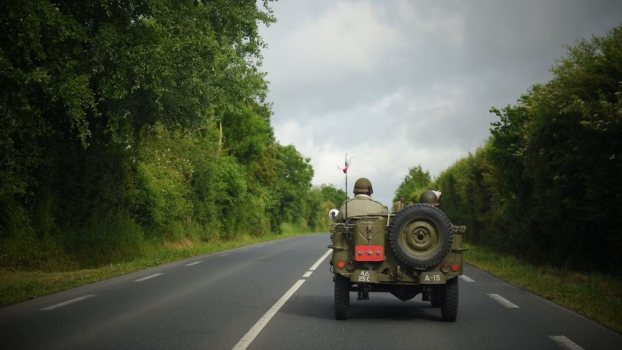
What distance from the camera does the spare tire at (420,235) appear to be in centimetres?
789

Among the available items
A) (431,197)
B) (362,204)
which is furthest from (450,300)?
(362,204)

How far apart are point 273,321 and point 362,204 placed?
85.8 inches

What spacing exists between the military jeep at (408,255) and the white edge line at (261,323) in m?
1.03

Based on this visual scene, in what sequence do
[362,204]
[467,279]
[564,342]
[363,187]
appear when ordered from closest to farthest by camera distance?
[564,342], [362,204], [363,187], [467,279]

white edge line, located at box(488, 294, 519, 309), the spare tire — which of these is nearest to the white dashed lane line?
the spare tire

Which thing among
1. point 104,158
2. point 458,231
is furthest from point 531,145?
point 104,158

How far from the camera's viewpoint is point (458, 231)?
8156 millimetres

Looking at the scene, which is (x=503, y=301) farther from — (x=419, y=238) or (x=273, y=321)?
(x=273, y=321)

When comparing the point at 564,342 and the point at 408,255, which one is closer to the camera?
the point at 564,342

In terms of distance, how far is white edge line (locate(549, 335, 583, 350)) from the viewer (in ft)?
21.0

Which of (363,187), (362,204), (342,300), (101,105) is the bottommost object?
(342,300)

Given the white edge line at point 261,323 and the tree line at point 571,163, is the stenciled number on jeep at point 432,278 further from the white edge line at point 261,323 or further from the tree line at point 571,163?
the tree line at point 571,163

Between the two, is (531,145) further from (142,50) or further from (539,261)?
(142,50)

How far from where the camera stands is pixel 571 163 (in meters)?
14.4
